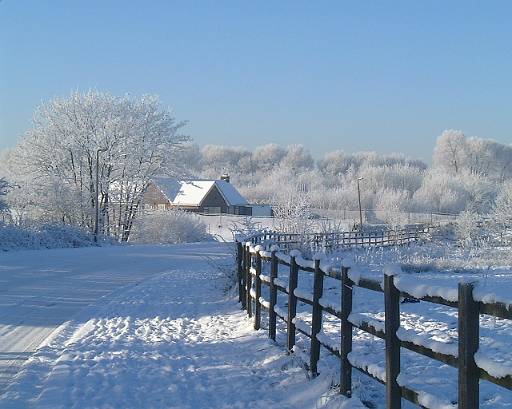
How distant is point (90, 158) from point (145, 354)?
1672 inches

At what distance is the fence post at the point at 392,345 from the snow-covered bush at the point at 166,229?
157ft

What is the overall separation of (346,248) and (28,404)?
31.0 m

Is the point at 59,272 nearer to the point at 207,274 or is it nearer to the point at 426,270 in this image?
the point at 207,274

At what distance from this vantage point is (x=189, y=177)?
184 ft

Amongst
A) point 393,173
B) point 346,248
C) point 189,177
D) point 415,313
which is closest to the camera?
point 415,313

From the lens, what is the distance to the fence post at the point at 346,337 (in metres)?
6.55

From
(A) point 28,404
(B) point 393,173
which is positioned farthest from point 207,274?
(B) point 393,173

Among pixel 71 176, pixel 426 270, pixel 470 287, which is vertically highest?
pixel 71 176

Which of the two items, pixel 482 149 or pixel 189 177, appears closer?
pixel 189 177

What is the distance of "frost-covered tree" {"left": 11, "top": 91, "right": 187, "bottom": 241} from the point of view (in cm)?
4878

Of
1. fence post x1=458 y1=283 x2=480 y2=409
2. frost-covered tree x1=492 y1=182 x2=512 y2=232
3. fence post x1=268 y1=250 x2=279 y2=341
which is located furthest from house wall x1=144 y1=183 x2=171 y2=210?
fence post x1=458 y1=283 x2=480 y2=409

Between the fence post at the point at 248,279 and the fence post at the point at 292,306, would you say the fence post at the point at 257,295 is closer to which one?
the fence post at the point at 248,279

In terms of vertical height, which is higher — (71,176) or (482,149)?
(482,149)

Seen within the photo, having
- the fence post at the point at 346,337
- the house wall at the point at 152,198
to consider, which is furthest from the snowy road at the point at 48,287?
the house wall at the point at 152,198
